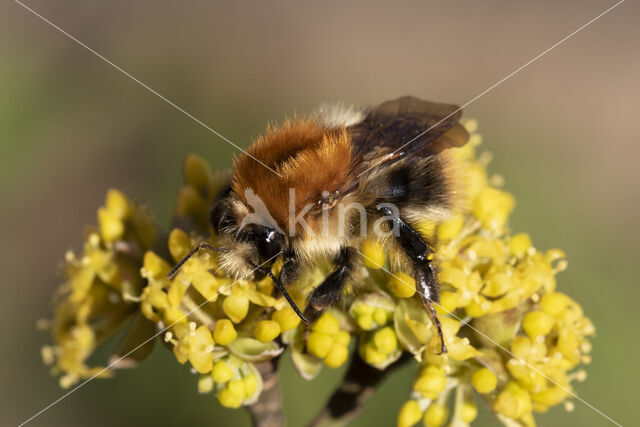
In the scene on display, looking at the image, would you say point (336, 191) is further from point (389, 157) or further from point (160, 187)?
point (160, 187)

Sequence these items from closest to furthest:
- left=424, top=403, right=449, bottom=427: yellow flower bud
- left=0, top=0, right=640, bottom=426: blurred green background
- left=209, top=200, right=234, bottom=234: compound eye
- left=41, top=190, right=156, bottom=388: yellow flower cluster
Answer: left=209, top=200, right=234, bottom=234: compound eye, left=424, top=403, right=449, bottom=427: yellow flower bud, left=41, top=190, right=156, bottom=388: yellow flower cluster, left=0, top=0, right=640, bottom=426: blurred green background

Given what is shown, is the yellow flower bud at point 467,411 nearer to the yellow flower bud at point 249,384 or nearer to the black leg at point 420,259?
the black leg at point 420,259

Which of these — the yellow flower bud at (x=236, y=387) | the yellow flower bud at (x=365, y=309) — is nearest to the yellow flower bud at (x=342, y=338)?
the yellow flower bud at (x=365, y=309)

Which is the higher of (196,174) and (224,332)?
(196,174)

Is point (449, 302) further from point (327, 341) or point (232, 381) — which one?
point (232, 381)

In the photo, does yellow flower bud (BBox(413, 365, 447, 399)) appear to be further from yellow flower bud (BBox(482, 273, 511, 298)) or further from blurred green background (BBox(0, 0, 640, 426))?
blurred green background (BBox(0, 0, 640, 426))

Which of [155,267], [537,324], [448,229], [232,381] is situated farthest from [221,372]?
[537,324]

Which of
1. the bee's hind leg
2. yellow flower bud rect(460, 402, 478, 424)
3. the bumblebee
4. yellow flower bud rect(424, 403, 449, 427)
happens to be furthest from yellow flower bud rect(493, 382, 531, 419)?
the bee's hind leg
